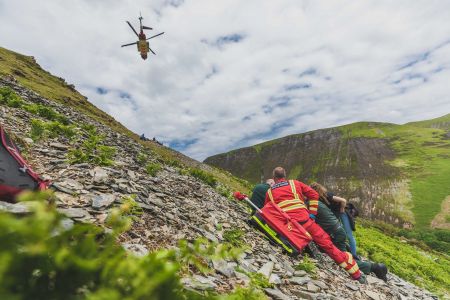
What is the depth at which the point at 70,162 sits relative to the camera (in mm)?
10125

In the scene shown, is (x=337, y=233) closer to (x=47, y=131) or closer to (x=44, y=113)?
(x=47, y=131)

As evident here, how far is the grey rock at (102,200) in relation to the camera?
7.08 meters

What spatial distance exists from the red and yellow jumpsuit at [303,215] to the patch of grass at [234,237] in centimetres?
219

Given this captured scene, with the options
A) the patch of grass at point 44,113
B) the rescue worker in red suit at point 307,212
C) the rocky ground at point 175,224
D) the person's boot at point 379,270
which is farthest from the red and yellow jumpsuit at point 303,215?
the patch of grass at point 44,113

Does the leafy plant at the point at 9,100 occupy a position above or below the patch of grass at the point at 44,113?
above

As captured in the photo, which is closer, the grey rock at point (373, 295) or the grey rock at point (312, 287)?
the grey rock at point (312, 287)

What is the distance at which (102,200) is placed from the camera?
7.42m

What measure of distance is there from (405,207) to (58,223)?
464ft

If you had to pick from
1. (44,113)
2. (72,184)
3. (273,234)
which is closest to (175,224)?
(72,184)

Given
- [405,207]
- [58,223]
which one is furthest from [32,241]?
[405,207]

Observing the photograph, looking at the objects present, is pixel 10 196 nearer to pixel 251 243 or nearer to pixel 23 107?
pixel 251 243

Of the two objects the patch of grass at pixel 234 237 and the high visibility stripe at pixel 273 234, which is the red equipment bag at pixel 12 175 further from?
the high visibility stripe at pixel 273 234

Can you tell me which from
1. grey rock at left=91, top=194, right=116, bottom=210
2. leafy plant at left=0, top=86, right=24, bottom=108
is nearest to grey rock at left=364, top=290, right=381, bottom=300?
grey rock at left=91, top=194, right=116, bottom=210

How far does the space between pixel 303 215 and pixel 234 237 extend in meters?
2.94
